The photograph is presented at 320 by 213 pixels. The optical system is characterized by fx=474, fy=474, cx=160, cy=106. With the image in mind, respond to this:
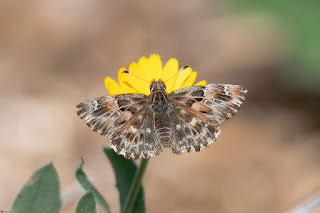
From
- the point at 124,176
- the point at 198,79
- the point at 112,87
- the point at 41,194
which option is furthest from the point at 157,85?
the point at 198,79

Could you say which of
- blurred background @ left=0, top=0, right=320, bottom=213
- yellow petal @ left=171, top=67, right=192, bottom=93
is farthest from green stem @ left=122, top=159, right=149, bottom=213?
blurred background @ left=0, top=0, right=320, bottom=213

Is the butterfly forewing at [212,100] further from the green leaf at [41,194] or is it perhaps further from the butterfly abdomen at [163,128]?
the green leaf at [41,194]

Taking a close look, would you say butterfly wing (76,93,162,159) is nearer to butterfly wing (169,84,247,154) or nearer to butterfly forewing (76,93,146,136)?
butterfly forewing (76,93,146,136)

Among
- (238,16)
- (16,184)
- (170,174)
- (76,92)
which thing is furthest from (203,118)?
(238,16)

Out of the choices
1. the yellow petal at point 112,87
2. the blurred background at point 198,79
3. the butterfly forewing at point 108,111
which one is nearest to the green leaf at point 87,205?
the butterfly forewing at point 108,111

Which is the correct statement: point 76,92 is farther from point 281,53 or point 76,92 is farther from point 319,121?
point 319,121

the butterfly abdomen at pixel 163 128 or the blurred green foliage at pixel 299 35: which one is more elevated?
the blurred green foliage at pixel 299 35

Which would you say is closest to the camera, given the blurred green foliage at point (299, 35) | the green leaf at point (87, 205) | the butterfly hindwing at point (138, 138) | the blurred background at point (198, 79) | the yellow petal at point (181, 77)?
the green leaf at point (87, 205)
